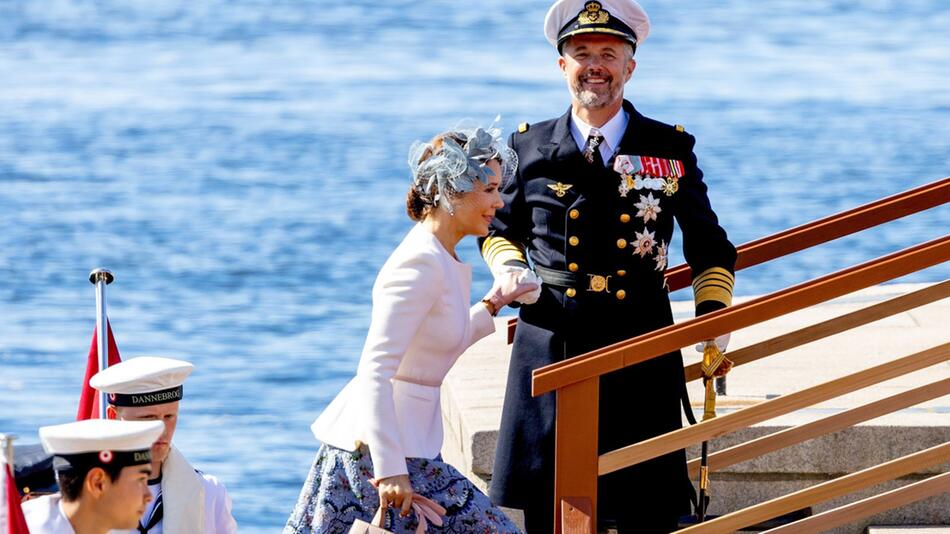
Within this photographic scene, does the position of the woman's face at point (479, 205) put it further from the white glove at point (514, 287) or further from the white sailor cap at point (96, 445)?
the white sailor cap at point (96, 445)

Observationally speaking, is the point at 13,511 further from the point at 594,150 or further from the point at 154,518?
the point at 594,150

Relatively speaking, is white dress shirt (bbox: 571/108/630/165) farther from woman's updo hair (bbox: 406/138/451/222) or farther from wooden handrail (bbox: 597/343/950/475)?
wooden handrail (bbox: 597/343/950/475)

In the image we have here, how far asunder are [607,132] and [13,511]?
2036mm

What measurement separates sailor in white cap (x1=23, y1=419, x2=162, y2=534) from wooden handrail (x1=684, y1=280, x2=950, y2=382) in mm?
2088

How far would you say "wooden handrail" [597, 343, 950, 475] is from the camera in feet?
17.7

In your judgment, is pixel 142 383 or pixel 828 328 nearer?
pixel 142 383

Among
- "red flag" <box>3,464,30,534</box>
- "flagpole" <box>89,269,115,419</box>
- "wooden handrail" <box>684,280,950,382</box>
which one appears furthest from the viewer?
"wooden handrail" <box>684,280,950,382</box>

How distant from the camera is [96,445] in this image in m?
4.21

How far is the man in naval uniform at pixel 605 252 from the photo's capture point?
18.3 feet

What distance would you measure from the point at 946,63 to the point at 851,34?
4218 mm

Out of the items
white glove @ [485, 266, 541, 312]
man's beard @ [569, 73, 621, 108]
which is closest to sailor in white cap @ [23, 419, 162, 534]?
white glove @ [485, 266, 541, 312]

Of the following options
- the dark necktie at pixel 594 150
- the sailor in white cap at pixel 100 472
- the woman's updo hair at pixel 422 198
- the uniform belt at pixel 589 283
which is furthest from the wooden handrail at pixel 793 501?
the sailor in white cap at pixel 100 472

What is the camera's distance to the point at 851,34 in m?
37.9

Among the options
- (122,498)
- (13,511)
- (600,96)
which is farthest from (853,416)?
(13,511)
